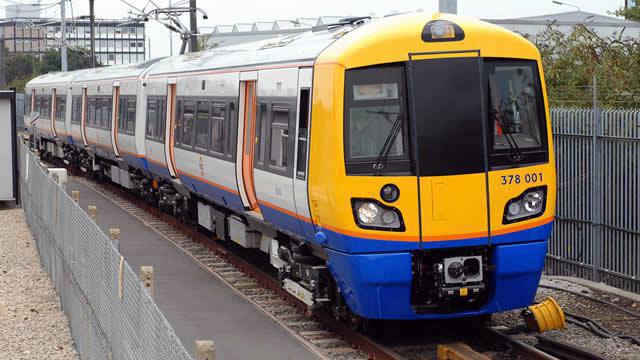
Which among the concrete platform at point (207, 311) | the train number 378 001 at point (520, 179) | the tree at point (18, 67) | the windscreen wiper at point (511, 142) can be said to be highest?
the tree at point (18, 67)

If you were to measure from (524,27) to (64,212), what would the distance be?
1978 centimetres

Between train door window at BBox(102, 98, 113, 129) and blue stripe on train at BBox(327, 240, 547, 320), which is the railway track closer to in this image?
blue stripe on train at BBox(327, 240, 547, 320)

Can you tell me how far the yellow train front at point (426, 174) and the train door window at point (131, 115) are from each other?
494 inches

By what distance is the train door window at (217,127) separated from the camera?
13.7m

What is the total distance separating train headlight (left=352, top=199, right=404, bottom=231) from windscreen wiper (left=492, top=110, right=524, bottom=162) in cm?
124

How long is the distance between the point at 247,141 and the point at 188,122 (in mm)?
3975

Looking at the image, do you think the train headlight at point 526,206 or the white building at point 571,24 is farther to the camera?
the white building at point 571,24

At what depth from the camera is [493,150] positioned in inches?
372

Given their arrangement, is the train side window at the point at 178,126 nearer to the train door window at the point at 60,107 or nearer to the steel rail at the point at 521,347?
the steel rail at the point at 521,347

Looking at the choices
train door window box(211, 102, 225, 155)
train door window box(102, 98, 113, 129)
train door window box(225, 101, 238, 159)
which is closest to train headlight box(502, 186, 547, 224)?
train door window box(225, 101, 238, 159)

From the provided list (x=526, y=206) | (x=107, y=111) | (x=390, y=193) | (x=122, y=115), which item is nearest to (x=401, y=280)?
(x=390, y=193)

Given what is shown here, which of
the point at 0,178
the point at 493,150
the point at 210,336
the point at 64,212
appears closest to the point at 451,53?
the point at 493,150

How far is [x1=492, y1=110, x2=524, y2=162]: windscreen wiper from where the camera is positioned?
31.3 ft

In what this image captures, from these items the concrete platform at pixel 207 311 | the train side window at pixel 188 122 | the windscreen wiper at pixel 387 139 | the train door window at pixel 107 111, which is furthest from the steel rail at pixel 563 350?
the train door window at pixel 107 111
